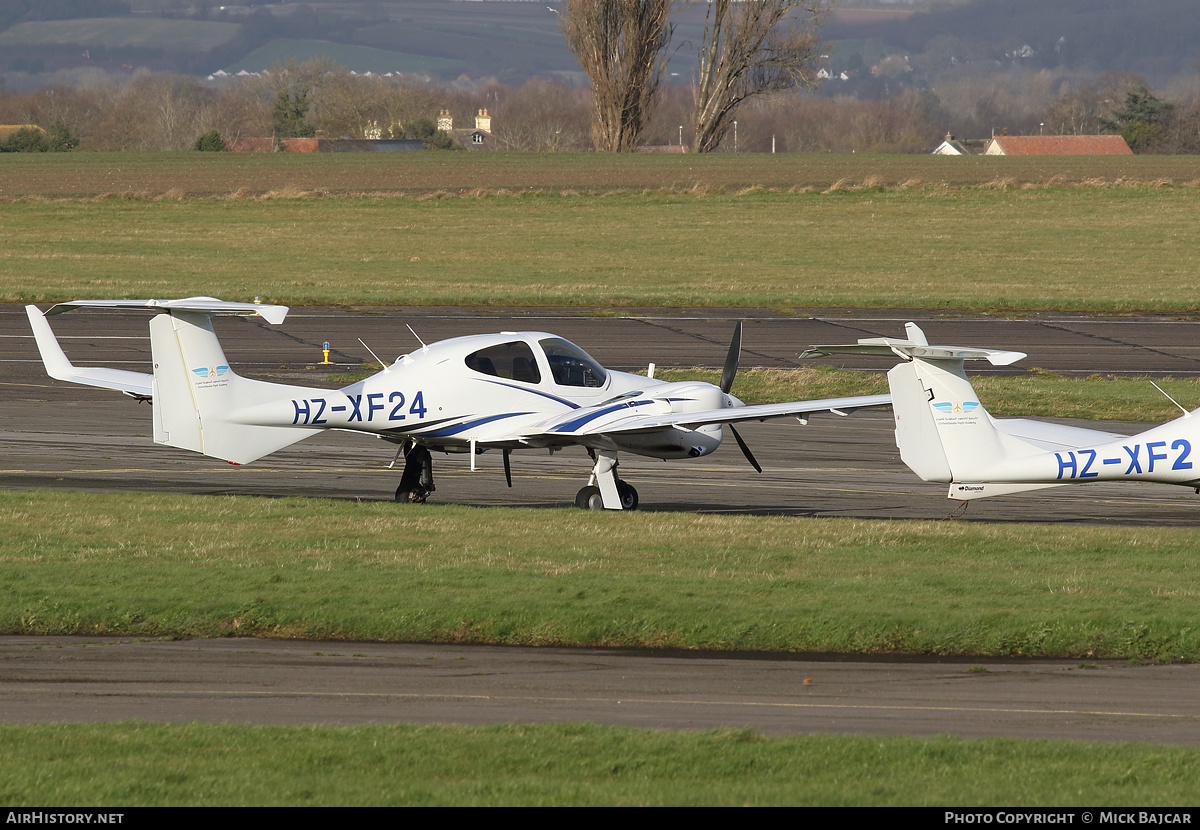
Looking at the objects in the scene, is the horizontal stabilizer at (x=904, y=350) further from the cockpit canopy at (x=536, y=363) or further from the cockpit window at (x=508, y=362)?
the cockpit window at (x=508, y=362)

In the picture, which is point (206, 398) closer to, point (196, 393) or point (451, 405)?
point (196, 393)

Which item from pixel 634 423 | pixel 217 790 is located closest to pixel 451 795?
pixel 217 790

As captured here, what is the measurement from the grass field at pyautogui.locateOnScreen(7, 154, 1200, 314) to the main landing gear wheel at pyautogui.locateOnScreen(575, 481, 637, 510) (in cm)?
2899

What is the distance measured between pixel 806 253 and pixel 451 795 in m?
58.4

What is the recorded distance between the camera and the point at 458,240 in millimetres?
68438

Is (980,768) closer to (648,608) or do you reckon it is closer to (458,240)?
(648,608)

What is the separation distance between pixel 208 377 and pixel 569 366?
5083mm

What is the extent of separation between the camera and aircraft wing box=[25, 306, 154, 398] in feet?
64.8

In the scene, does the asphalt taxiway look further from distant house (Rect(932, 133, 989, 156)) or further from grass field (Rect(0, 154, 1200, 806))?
distant house (Rect(932, 133, 989, 156))

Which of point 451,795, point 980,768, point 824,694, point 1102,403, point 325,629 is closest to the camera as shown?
point 451,795

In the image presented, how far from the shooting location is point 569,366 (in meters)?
19.9

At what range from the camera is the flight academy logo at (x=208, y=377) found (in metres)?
18.5

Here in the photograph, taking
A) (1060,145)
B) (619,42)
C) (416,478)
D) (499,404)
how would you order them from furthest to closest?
1. (1060,145)
2. (619,42)
3. (416,478)
4. (499,404)

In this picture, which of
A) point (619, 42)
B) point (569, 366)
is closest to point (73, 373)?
point (569, 366)
